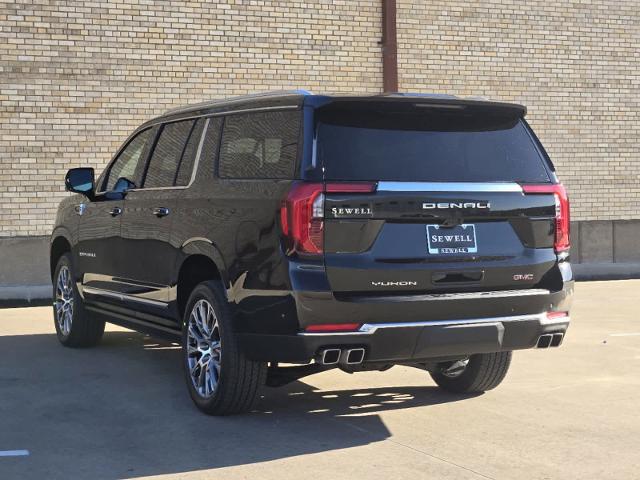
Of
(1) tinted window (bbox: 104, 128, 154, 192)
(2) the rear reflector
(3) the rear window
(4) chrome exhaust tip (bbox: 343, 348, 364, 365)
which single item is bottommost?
(4) chrome exhaust tip (bbox: 343, 348, 364, 365)

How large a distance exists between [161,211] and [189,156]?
1.44 ft

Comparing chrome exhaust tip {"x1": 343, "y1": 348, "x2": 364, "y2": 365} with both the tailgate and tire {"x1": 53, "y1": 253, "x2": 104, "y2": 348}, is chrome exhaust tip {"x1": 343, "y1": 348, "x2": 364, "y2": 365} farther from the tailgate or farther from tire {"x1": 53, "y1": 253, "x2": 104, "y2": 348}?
tire {"x1": 53, "y1": 253, "x2": 104, "y2": 348}

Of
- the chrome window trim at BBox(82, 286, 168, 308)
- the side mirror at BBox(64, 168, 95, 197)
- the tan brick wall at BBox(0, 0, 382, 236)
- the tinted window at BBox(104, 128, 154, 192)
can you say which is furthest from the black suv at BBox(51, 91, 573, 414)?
the tan brick wall at BBox(0, 0, 382, 236)

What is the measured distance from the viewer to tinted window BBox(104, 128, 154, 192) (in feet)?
28.1

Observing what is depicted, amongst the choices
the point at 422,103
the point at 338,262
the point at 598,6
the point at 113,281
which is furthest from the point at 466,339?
the point at 598,6

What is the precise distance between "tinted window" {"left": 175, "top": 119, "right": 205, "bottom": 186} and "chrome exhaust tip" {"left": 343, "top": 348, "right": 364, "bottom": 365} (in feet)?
6.51

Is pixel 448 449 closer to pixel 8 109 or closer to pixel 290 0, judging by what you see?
pixel 8 109

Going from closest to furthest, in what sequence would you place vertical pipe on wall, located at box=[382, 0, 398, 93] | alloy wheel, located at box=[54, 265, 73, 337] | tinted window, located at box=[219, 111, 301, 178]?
tinted window, located at box=[219, 111, 301, 178]
alloy wheel, located at box=[54, 265, 73, 337]
vertical pipe on wall, located at box=[382, 0, 398, 93]

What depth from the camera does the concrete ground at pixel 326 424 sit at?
19.0 ft

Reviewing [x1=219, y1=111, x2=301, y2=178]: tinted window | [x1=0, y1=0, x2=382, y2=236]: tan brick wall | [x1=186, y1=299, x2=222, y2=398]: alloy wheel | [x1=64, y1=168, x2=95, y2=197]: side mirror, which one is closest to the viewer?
[x1=219, y1=111, x2=301, y2=178]: tinted window

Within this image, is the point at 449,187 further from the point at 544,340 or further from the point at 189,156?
the point at 189,156

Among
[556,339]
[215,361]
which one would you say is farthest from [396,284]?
[215,361]

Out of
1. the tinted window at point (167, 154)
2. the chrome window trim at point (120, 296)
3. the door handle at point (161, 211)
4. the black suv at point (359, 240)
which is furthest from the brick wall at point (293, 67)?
the black suv at point (359, 240)

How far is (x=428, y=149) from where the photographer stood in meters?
6.55
